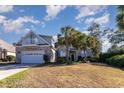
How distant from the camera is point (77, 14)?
36.8 metres

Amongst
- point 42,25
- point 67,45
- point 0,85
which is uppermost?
point 42,25

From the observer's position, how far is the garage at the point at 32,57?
4044cm

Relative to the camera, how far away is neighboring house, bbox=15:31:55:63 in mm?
40781

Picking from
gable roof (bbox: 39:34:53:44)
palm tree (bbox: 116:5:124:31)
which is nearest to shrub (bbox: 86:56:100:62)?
gable roof (bbox: 39:34:53:44)

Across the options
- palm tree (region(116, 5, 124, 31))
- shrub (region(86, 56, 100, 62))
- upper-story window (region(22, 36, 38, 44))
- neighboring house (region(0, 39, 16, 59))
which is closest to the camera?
palm tree (region(116, 5, 124, 31))

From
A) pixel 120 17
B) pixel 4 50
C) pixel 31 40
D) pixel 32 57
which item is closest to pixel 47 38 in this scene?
pixel 31 40

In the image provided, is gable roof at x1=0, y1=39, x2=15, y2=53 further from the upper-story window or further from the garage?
the garage

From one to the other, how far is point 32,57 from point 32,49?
118 cm

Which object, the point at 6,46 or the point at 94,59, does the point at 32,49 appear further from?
the point at 6,46

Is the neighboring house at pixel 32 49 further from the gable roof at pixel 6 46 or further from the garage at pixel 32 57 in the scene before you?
the gable roof at pixel 6 46

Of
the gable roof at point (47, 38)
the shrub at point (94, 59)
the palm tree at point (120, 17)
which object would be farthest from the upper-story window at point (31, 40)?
the palm tree at point (120, 17)

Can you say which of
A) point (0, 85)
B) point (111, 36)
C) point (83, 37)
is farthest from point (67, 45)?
point (0, 85)

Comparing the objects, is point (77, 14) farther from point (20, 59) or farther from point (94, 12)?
point (20, 59)
